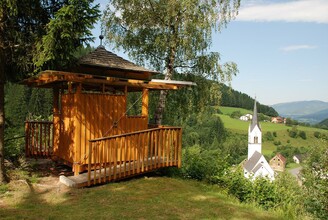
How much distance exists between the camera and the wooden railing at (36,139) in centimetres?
1018

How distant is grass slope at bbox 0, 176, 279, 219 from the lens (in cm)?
552

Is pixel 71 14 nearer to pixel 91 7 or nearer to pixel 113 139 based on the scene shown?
pixel 91 7

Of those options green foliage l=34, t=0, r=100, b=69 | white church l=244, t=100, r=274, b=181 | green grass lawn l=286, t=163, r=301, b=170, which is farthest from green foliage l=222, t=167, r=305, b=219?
green grass lawn l=286, t=163, r=301, b=170

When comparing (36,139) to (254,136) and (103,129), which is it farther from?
(254,136)

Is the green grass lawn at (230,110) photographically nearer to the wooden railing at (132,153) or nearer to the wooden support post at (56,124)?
the wooden railing at (132,153)

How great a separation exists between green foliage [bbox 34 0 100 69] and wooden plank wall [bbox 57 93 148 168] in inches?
49.7

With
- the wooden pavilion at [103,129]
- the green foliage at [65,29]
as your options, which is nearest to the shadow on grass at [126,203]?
the wooden pavilion at [103,129]

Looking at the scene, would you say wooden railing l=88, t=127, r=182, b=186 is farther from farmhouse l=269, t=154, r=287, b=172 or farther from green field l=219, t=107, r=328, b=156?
green field l=219, t=107, r=328, b=156

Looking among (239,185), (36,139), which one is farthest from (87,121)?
(239,185)

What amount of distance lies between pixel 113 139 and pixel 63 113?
2.01 metres


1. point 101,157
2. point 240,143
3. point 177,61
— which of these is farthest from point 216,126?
point 101,157

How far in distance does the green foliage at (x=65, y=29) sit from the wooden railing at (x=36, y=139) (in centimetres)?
370

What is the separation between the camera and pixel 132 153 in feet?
28.5

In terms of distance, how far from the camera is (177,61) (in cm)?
1209
